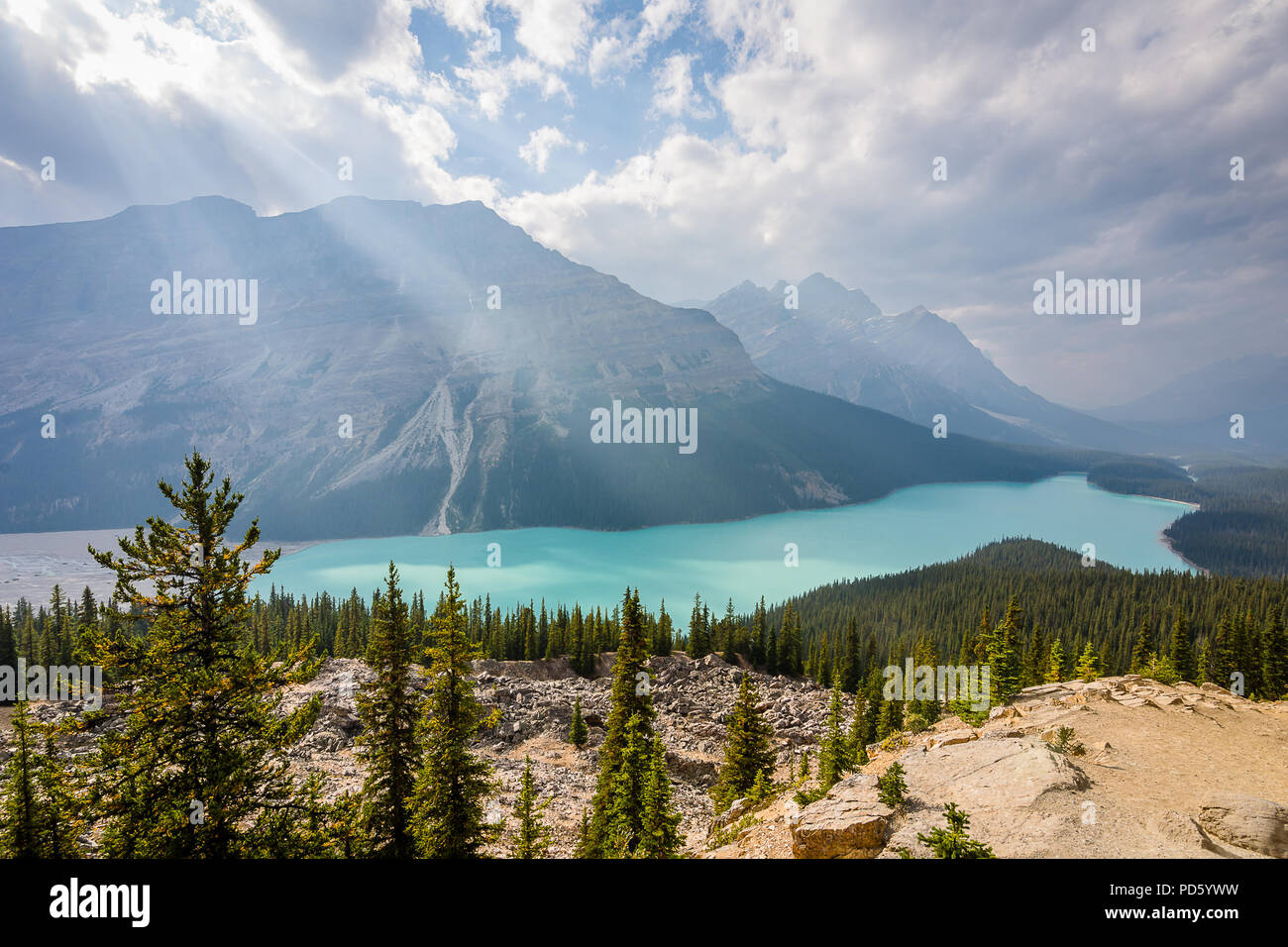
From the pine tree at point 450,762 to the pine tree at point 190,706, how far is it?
3.61 meters

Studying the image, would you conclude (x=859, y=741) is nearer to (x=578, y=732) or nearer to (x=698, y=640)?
(x=578, y=732)

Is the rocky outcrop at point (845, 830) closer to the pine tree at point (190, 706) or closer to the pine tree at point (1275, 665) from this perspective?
the pine tree at point (190, 706)

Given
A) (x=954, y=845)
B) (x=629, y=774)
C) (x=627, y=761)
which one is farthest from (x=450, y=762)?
(x=954, y=845)

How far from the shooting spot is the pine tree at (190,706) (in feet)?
30.3

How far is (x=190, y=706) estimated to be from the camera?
971 cm

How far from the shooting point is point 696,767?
34.8 meters

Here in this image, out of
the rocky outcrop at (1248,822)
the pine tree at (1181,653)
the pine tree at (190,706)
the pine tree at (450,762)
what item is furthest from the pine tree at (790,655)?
the pine tree at (190,706)

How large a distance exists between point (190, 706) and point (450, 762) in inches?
239

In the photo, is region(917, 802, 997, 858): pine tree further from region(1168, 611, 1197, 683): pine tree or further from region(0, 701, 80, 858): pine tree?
region(1168, 611, 1197, 683): pine tree

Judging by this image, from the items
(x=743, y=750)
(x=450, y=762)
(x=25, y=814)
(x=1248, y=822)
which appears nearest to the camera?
(x=1248, y=822)

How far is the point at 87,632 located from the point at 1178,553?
243 metres
